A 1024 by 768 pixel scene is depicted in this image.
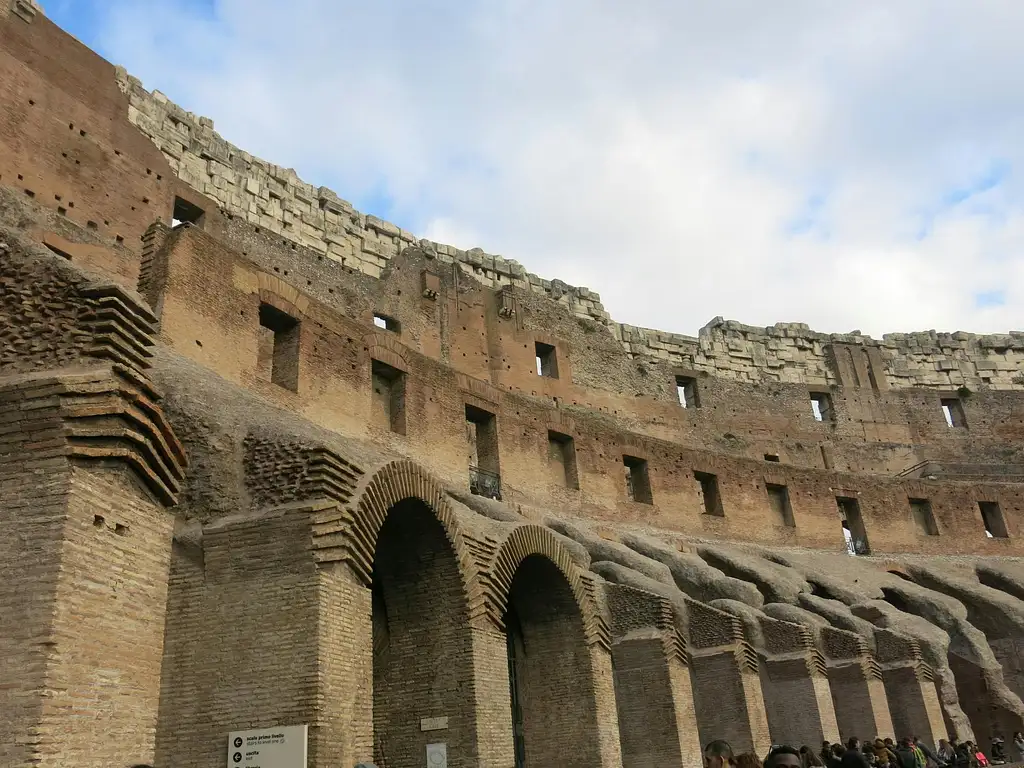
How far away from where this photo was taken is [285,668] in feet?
21.9

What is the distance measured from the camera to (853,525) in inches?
977

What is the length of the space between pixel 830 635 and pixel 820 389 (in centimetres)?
2019

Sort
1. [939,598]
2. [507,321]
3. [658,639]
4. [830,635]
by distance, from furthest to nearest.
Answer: [507,321] → [939,598] → [830,635] → [658,639]

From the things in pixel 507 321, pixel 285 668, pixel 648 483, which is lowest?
pixel 285 668

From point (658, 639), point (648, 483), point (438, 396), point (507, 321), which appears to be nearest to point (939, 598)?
point (648, 483)

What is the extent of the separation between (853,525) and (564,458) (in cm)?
1033

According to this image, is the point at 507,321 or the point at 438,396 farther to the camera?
the point at 507,321

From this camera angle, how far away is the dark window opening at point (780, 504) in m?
23.3

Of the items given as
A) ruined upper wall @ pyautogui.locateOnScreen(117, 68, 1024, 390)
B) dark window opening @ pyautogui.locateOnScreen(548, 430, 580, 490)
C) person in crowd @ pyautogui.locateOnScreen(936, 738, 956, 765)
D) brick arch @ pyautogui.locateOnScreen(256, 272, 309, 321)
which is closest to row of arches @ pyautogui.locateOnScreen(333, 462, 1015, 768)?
person in crowd @ pyautogui.locateOnScreen(936, 738, 956, 765)

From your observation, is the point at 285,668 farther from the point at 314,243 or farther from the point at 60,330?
the point at 314,243

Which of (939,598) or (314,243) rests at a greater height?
(314,243)

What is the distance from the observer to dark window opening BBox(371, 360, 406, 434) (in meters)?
15.0

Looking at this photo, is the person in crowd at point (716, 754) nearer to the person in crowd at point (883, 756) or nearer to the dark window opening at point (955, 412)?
the person in crowd at point (883, 756)

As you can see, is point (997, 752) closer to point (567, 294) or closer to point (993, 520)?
point (993, 520)
